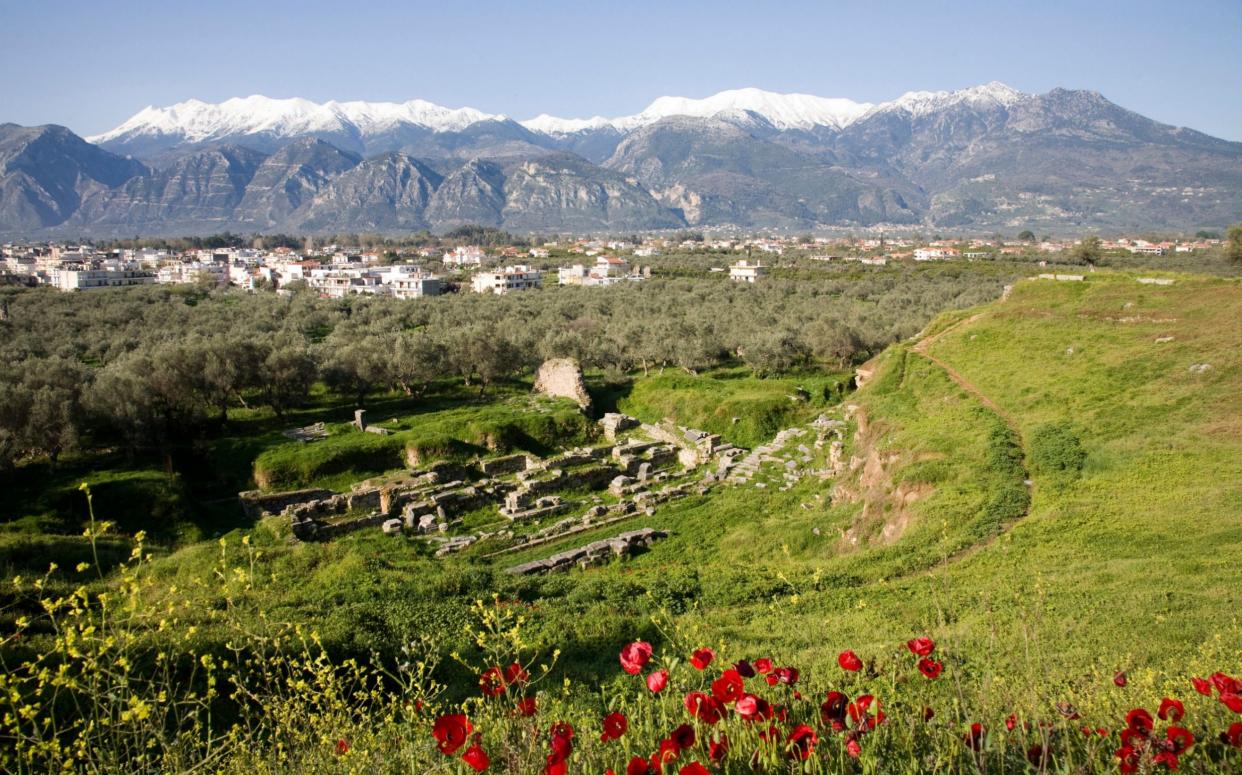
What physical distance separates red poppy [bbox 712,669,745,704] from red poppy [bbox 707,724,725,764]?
24 cm

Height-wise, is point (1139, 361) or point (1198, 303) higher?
point (1198, 303)

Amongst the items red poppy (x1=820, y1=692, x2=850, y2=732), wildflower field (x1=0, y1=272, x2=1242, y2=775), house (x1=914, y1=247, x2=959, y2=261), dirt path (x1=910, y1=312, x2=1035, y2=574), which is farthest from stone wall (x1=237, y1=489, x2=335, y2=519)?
house (x1=914, y1=247, x2=959, y2=261)

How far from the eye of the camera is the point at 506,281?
394 ft

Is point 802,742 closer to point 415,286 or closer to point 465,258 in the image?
point 415,286

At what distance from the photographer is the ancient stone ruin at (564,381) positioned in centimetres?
4216

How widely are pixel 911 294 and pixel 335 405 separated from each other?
66.0 m

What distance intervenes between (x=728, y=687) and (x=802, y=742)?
1.81 ft

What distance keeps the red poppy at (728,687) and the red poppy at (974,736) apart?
132 cm

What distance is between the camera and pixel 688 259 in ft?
525

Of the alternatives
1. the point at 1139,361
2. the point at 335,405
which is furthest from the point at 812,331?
the point at 335,405

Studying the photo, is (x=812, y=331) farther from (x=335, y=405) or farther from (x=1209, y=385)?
(x=335, y=405)

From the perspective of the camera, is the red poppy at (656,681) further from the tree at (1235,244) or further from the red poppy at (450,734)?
the tree at (1235,244)

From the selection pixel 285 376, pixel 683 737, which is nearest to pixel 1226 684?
pixel 683 737

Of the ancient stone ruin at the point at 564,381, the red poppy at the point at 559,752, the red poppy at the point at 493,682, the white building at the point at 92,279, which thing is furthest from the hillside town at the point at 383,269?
the red poppy at the point at 559,752
